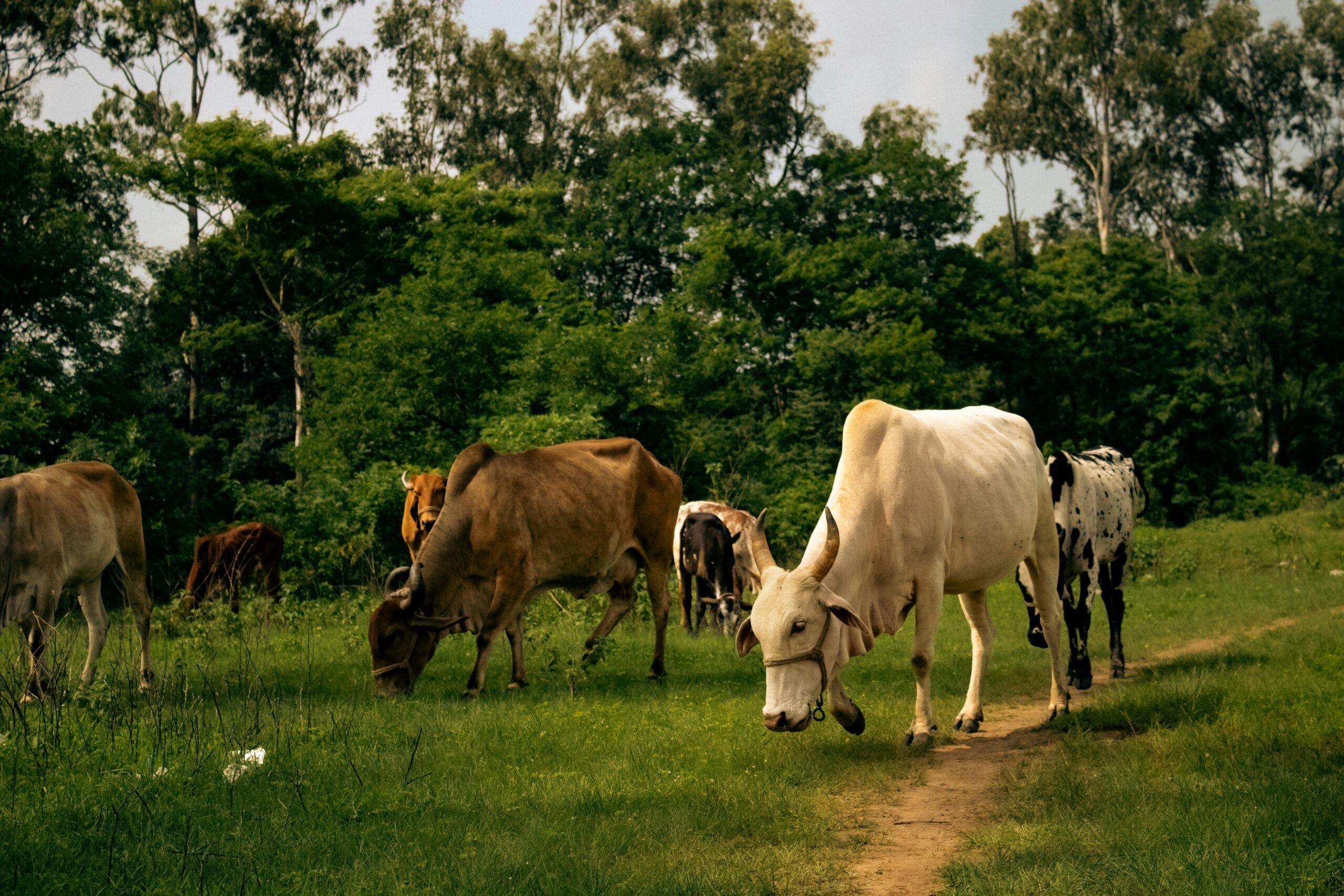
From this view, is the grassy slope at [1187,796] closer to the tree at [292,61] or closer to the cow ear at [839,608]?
the cow ear at [839,608]

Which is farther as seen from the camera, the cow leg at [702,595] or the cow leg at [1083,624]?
the cow leg at [702,595]

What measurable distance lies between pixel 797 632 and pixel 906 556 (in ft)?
4.48

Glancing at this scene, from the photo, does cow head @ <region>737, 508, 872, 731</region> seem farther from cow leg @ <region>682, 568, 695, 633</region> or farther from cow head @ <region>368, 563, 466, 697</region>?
cow leg @ <region>682, 568, 695, 633</region>

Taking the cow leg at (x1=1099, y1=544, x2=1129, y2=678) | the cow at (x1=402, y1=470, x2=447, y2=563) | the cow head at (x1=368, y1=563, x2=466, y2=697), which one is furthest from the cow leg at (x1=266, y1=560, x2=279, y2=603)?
the cow leg at (x1=1099, y1=544, x2=1129, y2=678)

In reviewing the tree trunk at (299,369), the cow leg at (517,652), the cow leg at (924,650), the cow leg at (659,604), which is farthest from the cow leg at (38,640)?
the tree trunk at (299,369)

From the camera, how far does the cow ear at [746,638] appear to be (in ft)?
22.5

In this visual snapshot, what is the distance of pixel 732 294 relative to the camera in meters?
37.7

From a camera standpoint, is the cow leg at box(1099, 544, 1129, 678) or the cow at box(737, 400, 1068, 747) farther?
the cow leg at box(1099, 544, 1129, 678)

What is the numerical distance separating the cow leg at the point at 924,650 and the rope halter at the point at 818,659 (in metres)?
1.13

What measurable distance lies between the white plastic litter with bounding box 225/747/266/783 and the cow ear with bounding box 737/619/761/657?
2.89 meters

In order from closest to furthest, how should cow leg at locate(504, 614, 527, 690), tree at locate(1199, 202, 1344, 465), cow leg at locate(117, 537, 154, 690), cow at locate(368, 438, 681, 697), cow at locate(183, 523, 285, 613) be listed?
cow at locate(368, 438, 681, 697), cow leg at locate(117, 537, 154, 690), cow leg at locate(504, 614, 527, 690), cow at locate(183, 523, 285, 613), tree at locate(1199, 202, 1344, 465)

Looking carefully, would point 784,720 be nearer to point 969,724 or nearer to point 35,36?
point 969,724

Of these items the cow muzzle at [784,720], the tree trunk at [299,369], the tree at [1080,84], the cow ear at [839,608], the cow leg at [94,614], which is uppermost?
the tree at [1080,84]

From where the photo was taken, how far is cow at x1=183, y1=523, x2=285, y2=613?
18.3 metres
